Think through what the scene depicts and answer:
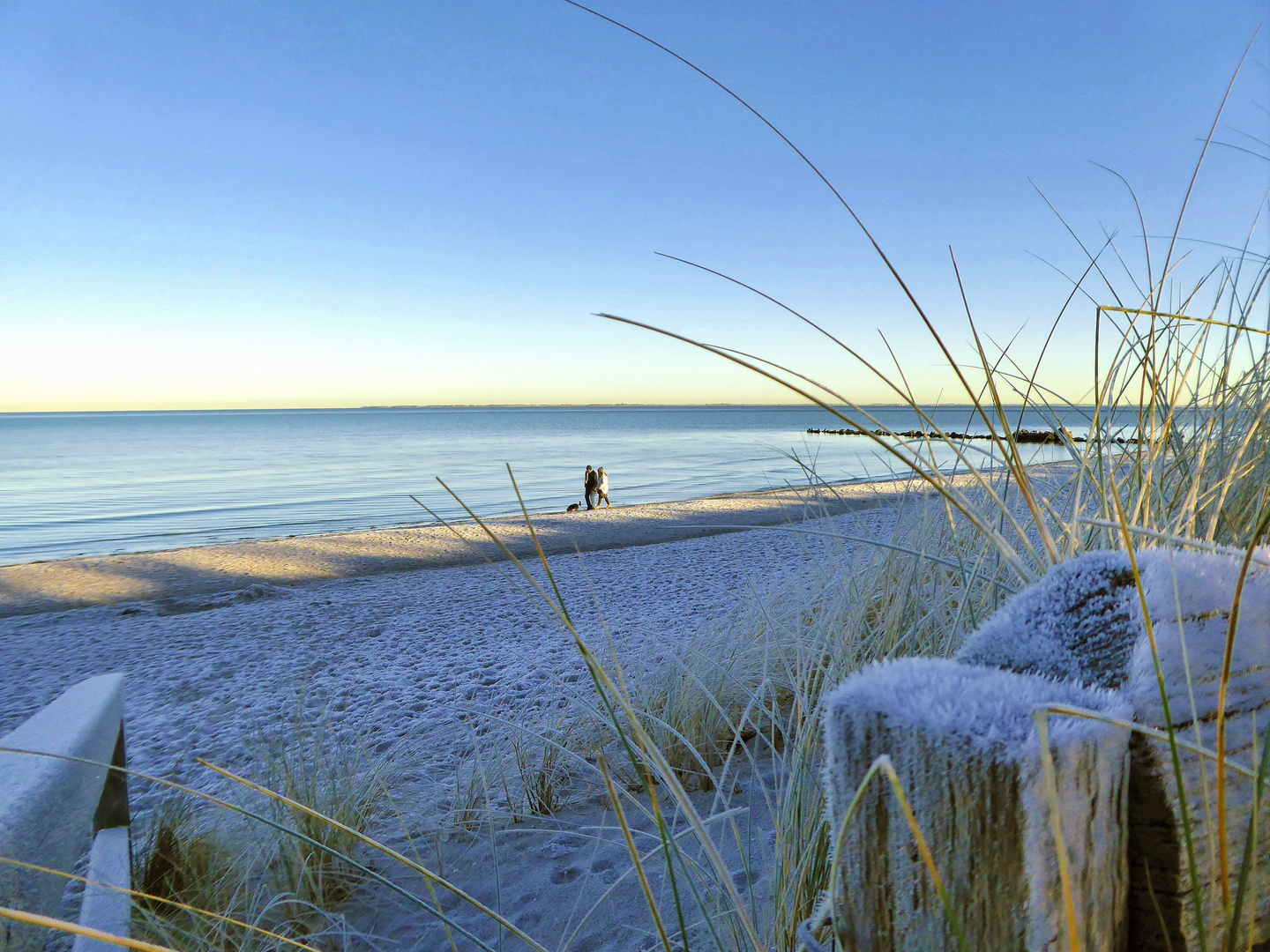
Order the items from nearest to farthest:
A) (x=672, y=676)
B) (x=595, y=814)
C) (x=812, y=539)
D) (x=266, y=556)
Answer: (x=595, y=814)
(x=672, y=676)
(x=812, y=539)
(x=266, y=556)

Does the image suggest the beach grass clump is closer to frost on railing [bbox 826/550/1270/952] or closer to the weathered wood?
the weathered wood

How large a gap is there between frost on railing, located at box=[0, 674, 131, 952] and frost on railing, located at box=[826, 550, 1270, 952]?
2.56 ft

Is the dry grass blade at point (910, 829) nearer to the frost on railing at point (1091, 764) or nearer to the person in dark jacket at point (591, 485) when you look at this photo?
the frost on railing at point (1091, 764)

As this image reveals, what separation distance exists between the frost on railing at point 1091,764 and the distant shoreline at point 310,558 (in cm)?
449

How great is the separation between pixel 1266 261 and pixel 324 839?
2787 millimetres

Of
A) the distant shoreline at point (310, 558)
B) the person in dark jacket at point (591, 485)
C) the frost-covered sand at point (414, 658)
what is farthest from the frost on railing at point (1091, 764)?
the person in dark jacket at point (591, 485)

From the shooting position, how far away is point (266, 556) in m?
7.80

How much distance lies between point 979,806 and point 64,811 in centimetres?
127

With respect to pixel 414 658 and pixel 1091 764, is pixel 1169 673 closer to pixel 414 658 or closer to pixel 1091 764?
pixel 1091 764

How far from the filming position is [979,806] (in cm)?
42

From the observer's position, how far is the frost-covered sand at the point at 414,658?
172cm

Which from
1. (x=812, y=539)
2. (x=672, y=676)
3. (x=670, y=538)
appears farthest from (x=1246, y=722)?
(x=670, y=538)

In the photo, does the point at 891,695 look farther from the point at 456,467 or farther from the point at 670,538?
the point at 456,467

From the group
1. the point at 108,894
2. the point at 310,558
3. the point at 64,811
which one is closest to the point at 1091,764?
the point at 64,811
